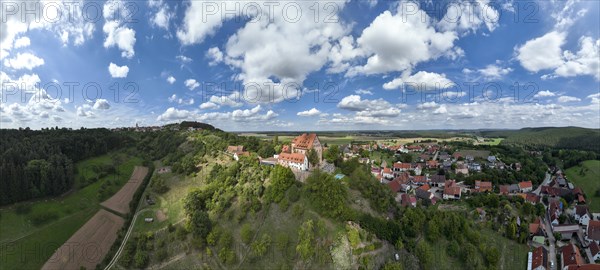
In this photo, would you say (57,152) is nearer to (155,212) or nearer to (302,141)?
(155,212)

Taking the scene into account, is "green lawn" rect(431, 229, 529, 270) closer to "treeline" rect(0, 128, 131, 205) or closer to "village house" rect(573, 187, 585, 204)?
"village house" rect(573, 187, 585, 204)

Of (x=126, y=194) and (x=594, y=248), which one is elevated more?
(x=126, y=194)

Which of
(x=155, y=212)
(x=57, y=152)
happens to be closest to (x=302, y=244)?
(x=155, y=212)

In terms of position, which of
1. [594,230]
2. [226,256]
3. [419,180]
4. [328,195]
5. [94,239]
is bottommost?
[94,239]

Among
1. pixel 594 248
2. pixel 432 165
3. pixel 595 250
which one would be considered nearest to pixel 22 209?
pixel 595 250

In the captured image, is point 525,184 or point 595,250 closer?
point 595,250

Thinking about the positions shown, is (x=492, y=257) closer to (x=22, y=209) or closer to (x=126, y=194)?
(x=126, y=194)
